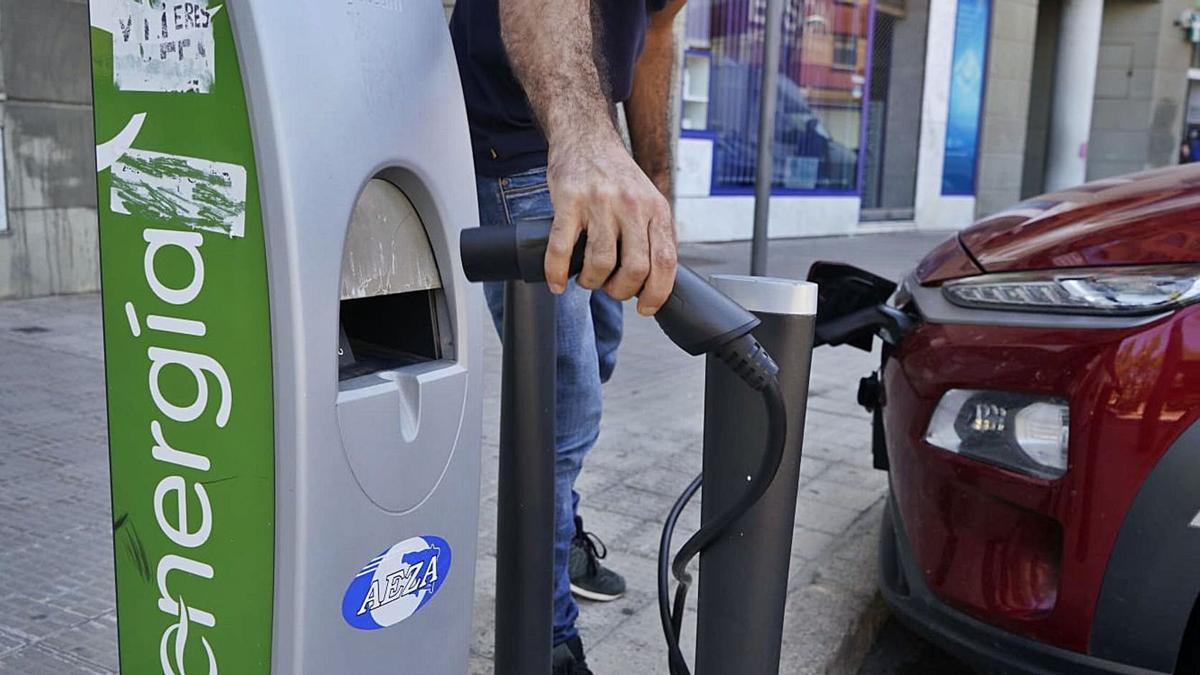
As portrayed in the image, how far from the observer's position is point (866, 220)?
1384 centimetres

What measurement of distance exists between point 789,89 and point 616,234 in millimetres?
11491

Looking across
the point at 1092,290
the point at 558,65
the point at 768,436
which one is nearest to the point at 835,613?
the point at 1092,290

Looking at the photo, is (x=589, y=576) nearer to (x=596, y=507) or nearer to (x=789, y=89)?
(x=596, y=507)

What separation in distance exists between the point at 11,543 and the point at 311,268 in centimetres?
214

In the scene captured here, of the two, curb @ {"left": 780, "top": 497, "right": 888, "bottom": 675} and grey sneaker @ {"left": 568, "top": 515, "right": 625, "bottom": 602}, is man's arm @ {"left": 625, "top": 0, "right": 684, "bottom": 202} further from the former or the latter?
curb @ {"left": 780, "top": 497, "right": 888, "bottom": 675}

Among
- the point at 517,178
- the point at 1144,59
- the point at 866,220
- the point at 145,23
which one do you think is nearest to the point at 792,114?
the point at 866,220

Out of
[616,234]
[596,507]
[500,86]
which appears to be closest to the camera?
[616,234]

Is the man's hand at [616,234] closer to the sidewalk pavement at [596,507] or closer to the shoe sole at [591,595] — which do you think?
the sidewalk pavement at [596,507]

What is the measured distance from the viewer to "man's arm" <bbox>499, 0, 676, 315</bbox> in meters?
1.07

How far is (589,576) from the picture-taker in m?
2.74

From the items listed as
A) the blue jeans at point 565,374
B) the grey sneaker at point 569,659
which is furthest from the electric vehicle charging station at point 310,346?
the grey sneaker at point 569,659

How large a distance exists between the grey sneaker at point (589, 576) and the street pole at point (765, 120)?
5.98 ft

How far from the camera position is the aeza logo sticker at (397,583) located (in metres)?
1.28

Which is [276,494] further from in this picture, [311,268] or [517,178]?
[517,178]
